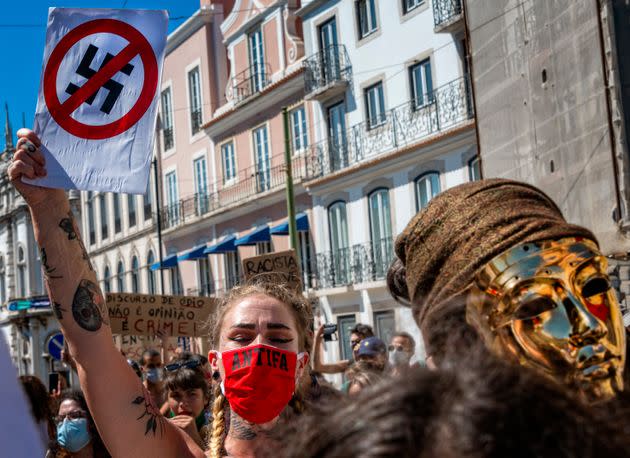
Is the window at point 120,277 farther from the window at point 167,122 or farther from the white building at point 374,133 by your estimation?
the white building at point 374,133

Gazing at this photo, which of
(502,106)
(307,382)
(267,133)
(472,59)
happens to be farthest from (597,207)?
(267,133)

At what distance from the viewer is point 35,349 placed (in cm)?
4962

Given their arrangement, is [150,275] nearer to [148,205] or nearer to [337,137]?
[148,205]

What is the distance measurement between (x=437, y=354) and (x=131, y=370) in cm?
163

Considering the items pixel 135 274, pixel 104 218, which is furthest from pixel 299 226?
pixel 104 218

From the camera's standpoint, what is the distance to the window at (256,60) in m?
30.8

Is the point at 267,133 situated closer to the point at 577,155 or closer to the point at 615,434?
the point at 577,155

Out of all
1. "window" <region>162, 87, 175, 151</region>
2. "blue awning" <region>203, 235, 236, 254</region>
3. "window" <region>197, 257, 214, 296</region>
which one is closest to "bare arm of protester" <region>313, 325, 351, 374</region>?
"blue awning" <region>203, 235, 236, 254</region>

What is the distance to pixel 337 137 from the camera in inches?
1053

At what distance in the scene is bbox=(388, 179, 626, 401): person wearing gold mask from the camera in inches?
57.2

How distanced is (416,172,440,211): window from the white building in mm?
28

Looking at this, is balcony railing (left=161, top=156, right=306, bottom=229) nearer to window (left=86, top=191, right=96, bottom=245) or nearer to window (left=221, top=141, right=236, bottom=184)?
window (left=221, top=141, right=236, bottom=184)

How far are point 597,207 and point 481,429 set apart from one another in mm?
6847

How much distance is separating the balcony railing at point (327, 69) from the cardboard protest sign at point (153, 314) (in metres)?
15.9
